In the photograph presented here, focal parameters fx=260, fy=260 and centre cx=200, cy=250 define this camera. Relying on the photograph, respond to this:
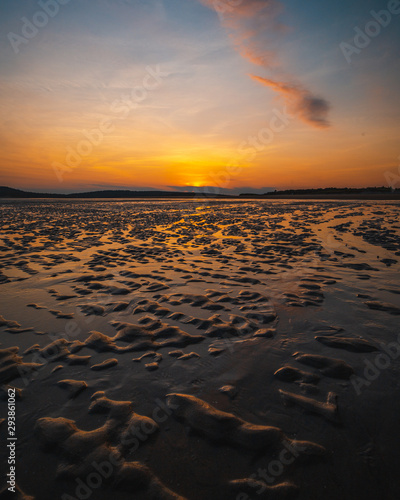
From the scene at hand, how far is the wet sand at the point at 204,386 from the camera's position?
6.84 feet

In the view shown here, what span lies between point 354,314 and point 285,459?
11.1 feet

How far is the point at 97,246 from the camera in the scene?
11812mm

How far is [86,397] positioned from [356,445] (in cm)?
274

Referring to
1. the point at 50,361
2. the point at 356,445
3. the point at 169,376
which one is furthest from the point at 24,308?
the point at 356,445

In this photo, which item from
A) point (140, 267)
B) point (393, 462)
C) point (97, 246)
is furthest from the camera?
point (97, 246)

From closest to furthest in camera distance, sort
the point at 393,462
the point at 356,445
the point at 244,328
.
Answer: the point at 393,462
the point at 356,445
the point at 244,328

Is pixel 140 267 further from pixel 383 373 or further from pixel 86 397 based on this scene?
pixel 383 373

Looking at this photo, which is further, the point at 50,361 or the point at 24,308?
the point at 24,308

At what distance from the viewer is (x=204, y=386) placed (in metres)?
3.10

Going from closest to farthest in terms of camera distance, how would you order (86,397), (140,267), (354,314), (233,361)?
1. (86,397)
2. (233,361)
3. (354,314)
4. (140,267)

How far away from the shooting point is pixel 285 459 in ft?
7.26

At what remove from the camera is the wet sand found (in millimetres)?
2084

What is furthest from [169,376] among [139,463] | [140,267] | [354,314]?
[140,267]

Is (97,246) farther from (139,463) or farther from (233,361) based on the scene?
(139,463)
